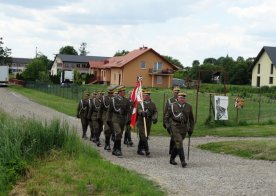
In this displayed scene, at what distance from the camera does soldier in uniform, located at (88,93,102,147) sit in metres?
18.6

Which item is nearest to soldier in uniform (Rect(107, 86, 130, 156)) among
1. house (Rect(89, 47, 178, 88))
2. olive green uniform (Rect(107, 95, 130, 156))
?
olive green uniform (Rect(107, 95, 130, 156))

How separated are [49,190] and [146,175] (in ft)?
8.23

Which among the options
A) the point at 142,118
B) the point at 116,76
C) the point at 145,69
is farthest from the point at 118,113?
the point at 116,76

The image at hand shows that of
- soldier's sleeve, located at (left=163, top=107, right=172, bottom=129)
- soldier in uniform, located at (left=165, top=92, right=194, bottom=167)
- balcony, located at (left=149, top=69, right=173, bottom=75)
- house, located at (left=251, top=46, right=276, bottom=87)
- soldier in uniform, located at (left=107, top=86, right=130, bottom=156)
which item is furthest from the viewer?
house, located at (left=251, top=46, right=276, bottom=87)

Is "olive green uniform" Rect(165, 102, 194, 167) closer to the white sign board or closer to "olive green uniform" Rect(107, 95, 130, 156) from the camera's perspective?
"olive green uniform" Rect(107, 95, 130, 156)

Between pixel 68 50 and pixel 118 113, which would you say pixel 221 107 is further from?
pixel 68 50

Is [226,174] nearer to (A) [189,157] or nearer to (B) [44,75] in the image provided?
(A) [189,157]

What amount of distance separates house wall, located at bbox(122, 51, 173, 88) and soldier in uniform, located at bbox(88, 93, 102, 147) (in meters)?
63.0

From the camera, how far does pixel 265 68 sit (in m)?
85.4

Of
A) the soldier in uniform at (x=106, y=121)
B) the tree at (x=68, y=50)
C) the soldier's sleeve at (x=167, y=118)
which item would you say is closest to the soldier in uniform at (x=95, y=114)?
the soldier in uniform at (x=106, y=121)

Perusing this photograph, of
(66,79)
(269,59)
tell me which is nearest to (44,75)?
(66,79)

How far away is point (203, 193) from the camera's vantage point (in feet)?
33.0

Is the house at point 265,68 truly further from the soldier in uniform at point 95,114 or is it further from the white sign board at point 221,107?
the soldier in uniform at point 95,114

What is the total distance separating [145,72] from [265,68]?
19.7 metres
